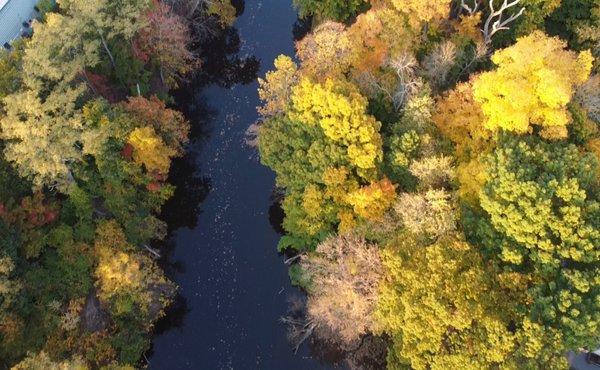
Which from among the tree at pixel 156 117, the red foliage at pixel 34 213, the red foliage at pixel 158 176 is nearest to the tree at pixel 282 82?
the tree at pixel 156 117

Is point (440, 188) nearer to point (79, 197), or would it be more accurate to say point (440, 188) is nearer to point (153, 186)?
point (153, 186)

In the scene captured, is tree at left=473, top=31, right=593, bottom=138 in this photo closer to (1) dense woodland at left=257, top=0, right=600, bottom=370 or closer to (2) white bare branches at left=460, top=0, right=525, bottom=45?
(1) dense woodland at left=257, top=0, right=600, bottom=370

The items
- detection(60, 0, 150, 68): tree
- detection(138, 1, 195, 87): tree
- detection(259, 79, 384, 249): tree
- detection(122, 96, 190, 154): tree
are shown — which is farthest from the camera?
detection(138, 1, 195, 87): tree

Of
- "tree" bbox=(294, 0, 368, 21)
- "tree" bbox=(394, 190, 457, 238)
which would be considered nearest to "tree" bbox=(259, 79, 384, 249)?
"tree" bbox=(394, 190, 457, 238)

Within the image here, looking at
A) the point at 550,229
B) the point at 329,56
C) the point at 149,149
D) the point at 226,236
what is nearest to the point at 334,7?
the point at 329,56

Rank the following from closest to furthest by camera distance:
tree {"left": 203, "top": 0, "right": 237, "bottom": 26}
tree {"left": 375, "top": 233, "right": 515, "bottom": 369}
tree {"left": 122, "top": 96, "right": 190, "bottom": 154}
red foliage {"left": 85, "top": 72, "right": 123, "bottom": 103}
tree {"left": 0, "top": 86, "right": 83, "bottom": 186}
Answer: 1. tree {"left": 375, "top": 233, "right": 515, "bottom": 369}
2. tree {"left": 0, "top": 86, "right": 83, "bottom": 186}
3. tree {"left": 122, "top": 96, "right": 190, "bottom": 154}
4. red foliage {"left": 85, "top": 72, "right": 123, "bottom": 103}
5. tree {"left": 203, "top": 0, "right": 237, "bottom": 26}

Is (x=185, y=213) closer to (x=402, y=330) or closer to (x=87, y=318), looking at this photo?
(x=87, y=318)
